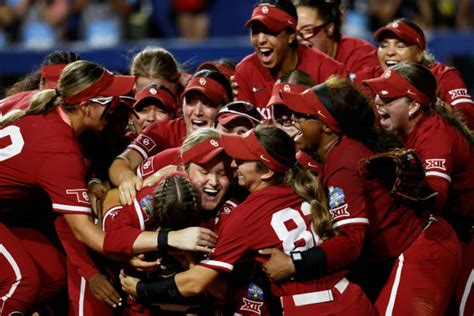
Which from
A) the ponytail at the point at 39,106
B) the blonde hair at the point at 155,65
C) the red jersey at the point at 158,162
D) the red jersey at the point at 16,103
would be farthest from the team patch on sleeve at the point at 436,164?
the red jersey at the point at 16,103

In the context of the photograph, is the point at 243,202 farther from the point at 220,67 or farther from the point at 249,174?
the point at 220,67

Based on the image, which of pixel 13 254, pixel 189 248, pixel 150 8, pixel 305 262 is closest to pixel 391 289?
pixel 305 262

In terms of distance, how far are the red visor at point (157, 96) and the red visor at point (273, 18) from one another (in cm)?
85

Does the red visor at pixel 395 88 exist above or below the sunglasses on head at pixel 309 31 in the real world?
above

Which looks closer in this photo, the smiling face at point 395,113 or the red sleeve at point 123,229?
the red sleeve at point 123,229

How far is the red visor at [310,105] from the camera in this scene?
5363 mm

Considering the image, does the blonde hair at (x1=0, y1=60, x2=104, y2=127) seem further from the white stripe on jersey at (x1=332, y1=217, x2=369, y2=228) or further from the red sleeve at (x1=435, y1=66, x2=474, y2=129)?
the red sleeve at (x1=435, y1=66, x2=474, y2=129)

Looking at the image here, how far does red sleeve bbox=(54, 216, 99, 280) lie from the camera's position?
5.62 metres

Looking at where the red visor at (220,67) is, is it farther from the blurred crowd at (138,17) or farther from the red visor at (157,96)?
the blurred crowd at (138,17)

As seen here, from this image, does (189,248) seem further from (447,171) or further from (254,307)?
(447,171)

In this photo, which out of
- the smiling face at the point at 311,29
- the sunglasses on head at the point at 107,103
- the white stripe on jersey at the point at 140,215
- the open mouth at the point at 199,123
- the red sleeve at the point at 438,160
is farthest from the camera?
the smiling face at the point at 311,29

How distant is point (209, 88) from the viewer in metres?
6.50

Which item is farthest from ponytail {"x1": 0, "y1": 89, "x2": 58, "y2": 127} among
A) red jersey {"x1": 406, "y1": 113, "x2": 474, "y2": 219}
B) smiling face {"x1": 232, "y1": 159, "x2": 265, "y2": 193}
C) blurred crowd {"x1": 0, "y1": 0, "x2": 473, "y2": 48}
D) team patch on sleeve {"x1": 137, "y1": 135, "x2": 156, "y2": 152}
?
blurred crowd {"x1": 0, "y1": 0, "x2": 473, "y2": 48}

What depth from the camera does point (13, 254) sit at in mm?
5793
